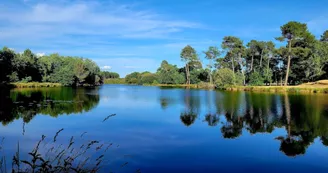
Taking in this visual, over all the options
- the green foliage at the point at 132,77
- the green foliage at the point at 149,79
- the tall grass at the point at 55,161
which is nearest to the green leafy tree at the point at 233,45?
the green foliage at the point at 149,79

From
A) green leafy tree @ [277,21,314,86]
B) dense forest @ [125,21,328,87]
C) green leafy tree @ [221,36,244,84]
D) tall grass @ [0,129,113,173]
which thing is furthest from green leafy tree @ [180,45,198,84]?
tall grass @ [0,129,113,173]

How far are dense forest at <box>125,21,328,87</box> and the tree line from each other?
3935 centimetres

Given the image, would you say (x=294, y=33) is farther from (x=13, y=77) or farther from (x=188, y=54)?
(x=13, y=77)

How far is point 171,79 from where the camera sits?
121500 millimetres

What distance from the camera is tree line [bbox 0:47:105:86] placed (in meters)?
75.0

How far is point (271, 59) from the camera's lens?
85.6 m

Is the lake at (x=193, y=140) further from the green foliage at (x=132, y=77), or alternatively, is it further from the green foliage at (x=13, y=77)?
the green foliage at (x=132, y=77)

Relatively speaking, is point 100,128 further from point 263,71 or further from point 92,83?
point 92,83

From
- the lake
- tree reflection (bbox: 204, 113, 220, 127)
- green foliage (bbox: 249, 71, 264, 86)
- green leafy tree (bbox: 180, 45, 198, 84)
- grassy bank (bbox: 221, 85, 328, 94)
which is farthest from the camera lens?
green leafy tree (bbox: 180, 45, 198, 84)

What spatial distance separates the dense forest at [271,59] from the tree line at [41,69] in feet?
129

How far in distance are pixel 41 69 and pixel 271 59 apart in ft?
242

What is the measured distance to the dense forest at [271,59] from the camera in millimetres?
63656

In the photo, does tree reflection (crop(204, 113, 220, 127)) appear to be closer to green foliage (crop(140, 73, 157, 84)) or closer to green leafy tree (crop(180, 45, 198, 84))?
green leafy tree (crop(180, 45, 198, 84))

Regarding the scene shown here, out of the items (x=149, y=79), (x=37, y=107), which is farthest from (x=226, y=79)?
(x=149, y=79)
